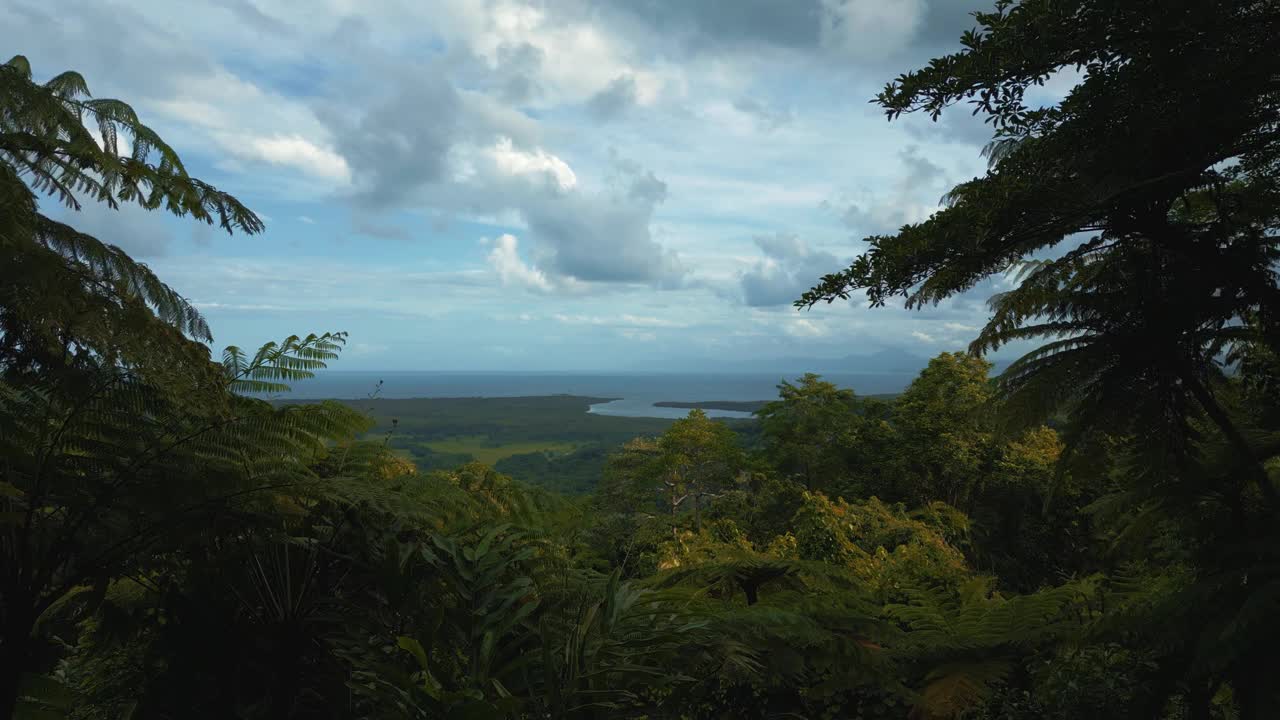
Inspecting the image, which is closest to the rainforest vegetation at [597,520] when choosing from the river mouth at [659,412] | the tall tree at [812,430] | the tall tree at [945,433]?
the tall tree at [945,433]

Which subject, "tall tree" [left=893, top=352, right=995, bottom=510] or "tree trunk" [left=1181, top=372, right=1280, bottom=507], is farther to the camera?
"tall tree" [left=893, top=352, right=995, bottom=510]

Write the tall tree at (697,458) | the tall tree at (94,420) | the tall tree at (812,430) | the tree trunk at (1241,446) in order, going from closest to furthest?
the tall tree at (94,420), the tree trunk at (1241,446), the tall tree at (697,458), the tall tree at (812,430)

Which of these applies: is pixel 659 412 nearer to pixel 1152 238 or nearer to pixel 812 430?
pixel 812 430

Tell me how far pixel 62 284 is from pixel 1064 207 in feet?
15.9

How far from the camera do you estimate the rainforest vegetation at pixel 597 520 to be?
2.51 m

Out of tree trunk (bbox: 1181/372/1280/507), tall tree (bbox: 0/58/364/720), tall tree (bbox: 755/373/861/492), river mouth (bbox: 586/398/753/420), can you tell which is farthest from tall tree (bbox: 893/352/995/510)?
river mouth (bbox: 586/398/753/420)

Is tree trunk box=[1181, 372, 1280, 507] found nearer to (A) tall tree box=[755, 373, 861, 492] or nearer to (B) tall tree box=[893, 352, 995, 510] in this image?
(B) tall tree box=[893, 352, 995, 510]

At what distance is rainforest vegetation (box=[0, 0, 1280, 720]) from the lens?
8.23 feet

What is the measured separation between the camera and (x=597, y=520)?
399cm

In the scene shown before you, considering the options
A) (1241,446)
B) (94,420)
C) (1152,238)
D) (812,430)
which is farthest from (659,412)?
(94,420)

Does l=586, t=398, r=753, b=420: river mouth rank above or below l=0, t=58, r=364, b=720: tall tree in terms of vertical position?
below

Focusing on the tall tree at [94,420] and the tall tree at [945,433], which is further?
the tall tree at [945,433]

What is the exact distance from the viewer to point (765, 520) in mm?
16812

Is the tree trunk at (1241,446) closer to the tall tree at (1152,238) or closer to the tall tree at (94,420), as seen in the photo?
the tall tree at (1152,238)
